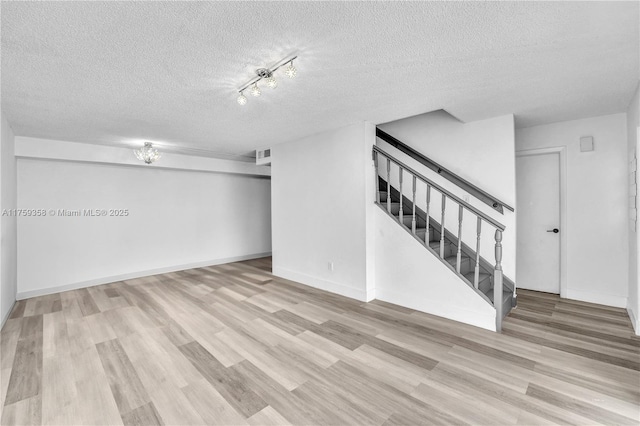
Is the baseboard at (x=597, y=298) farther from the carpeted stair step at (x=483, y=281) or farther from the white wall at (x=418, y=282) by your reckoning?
the white wall at (x=418, y=282)

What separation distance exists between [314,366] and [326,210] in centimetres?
241

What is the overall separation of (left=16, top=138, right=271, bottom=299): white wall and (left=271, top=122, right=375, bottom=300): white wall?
2011 mm

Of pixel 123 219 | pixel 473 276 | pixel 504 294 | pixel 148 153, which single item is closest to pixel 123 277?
pixel 123 219

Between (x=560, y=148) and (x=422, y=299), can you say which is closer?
(x=422, y=299)

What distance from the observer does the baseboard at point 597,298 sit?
344 centimetres

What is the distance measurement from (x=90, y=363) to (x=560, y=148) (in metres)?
5.85

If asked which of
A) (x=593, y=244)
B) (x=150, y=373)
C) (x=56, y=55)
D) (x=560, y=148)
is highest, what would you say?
(x=56, y=55)

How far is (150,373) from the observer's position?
2.21 meters

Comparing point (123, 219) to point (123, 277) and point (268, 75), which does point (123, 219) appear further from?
point (268, 75)

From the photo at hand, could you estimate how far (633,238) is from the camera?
3.06 meters

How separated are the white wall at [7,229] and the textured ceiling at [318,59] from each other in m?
0.34

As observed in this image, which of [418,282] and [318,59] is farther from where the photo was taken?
[418,282]

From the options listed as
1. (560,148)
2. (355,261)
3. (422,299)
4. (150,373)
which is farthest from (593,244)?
(150,373)

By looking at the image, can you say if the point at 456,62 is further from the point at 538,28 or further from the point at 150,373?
the point at 150,373
